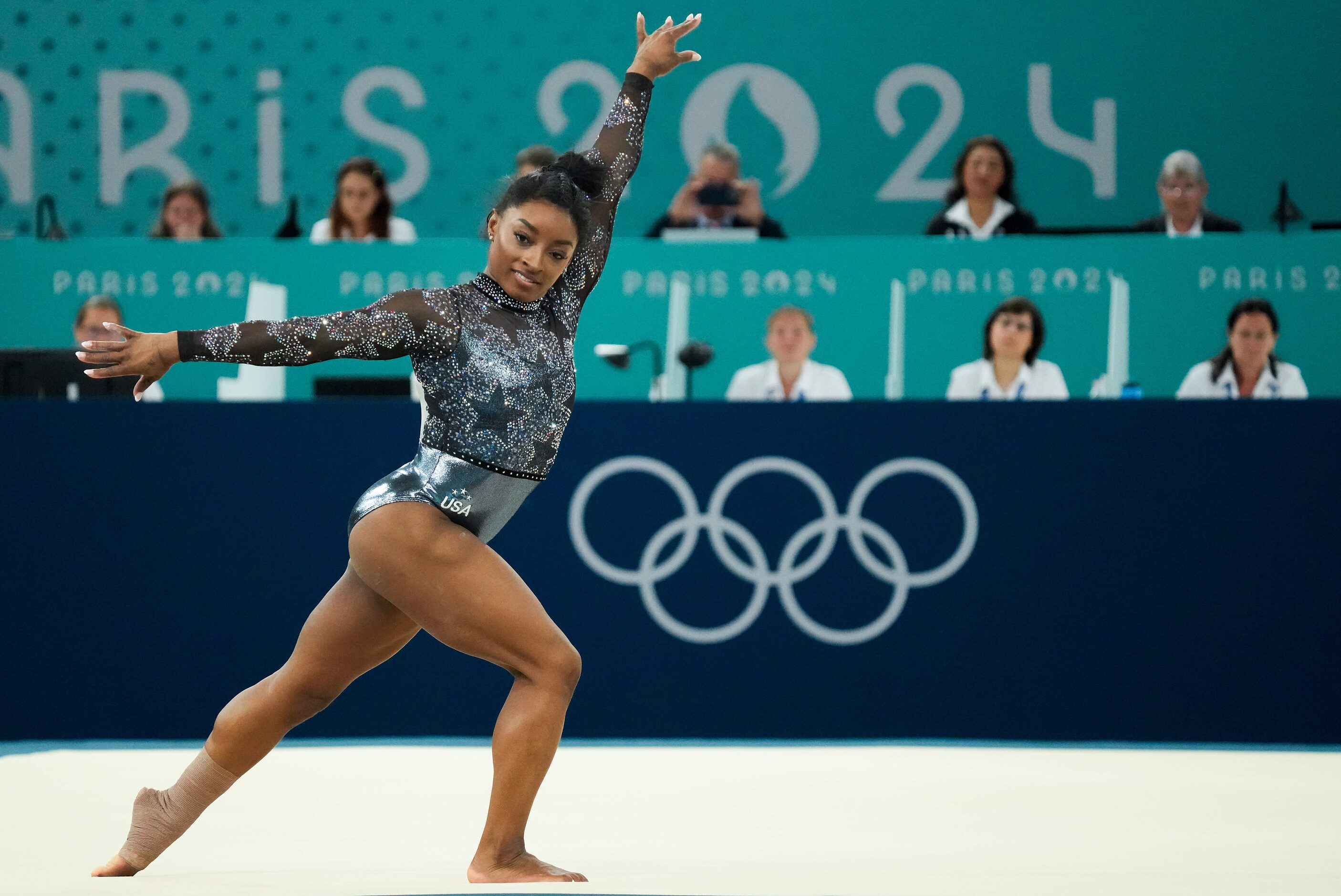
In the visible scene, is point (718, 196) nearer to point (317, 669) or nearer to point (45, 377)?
point (45, 377)

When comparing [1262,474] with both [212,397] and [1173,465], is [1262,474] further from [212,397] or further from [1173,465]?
[212,397]

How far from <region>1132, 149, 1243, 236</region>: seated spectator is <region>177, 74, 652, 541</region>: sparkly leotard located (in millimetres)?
4564

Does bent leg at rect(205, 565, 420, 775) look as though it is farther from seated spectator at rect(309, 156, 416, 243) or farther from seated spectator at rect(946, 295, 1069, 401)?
seated spectator at rect(309, 156, 416, 243)

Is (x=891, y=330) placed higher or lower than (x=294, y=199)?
lower

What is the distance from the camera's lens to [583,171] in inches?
131

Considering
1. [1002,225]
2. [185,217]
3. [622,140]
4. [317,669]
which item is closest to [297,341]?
[317,669]

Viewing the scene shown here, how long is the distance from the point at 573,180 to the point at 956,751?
2.82 metres

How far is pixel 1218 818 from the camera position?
403 centimetres

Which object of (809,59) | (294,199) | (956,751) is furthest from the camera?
(809,59)

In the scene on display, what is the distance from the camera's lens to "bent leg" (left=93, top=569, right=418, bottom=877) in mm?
3129

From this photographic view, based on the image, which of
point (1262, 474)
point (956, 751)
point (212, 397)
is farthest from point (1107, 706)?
point (212, 397)

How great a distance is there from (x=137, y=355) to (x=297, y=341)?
11.5 inches

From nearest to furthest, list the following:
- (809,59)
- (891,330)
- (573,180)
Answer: (573,180)
(891,330)
(809,59)

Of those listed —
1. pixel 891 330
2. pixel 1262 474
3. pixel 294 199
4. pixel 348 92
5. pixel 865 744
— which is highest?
pixel 348 92
